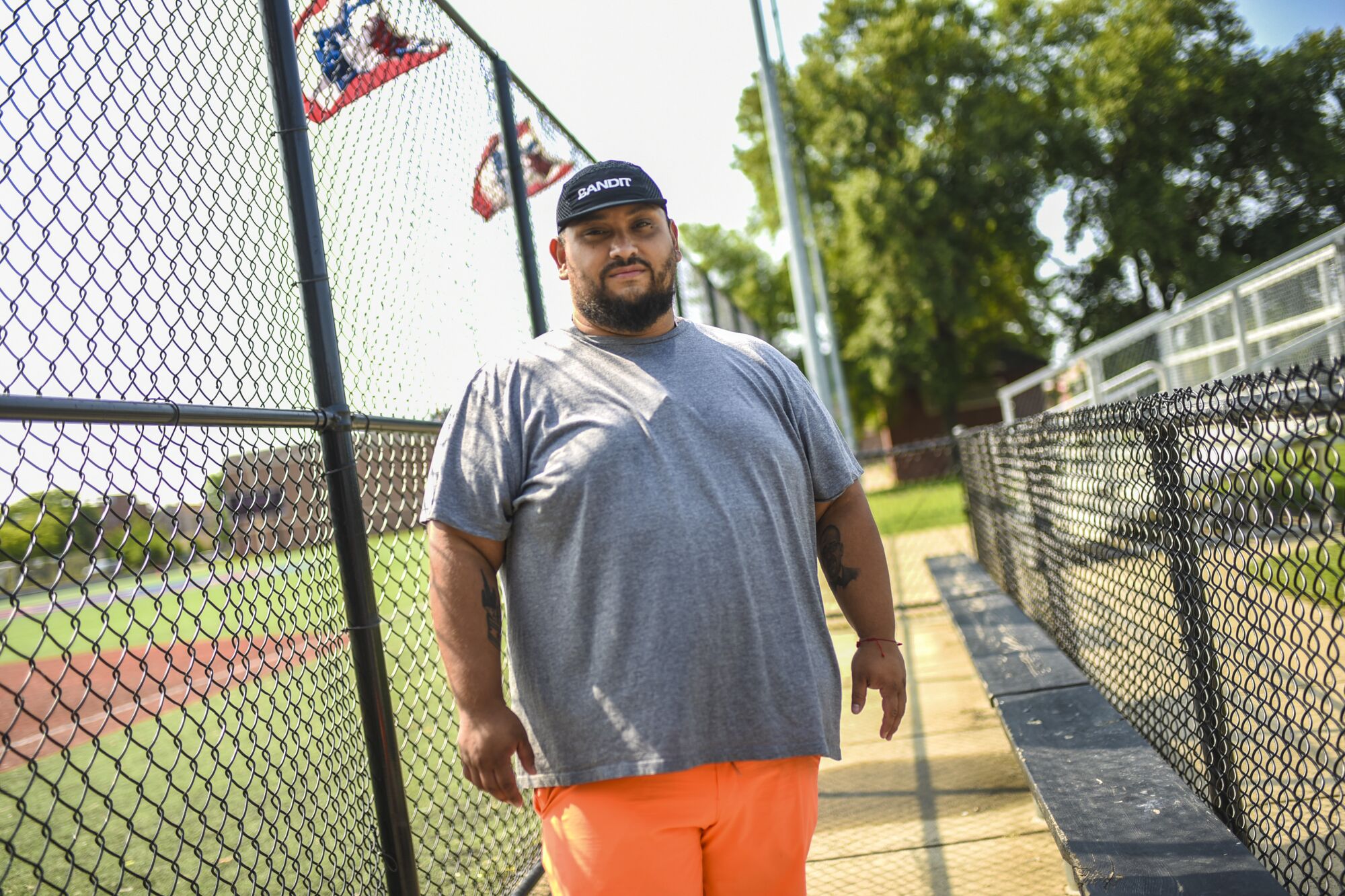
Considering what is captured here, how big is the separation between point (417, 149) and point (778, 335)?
43243 mm

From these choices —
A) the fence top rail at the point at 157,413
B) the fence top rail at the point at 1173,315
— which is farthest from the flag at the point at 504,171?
the fence top rail at the point at 1173,315

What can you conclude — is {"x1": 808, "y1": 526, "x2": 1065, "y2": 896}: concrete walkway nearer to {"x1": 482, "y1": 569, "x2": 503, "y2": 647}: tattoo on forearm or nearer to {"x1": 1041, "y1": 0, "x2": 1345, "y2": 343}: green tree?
{"x1": 482, "y1": 569, "x2": 503, "y2": 647}: tattoo on forearm

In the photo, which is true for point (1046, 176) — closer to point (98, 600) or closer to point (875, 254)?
point (875, 254)

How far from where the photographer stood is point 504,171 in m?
4.62

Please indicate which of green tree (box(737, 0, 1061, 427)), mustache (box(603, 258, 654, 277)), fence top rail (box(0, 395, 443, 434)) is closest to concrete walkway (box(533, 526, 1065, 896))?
fence top rail (box(0, 395, 443, 434))

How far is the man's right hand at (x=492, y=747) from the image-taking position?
2.07m

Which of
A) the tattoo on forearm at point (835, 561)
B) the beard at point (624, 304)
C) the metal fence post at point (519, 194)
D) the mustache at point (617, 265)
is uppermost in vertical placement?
the metal fence post at point (519, 194)

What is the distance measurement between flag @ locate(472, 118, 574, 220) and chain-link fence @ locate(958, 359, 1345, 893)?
2.52 meters

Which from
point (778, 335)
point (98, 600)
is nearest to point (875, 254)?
point (778, 335)

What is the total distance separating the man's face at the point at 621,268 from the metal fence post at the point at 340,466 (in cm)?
75

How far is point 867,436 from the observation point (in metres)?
71.5

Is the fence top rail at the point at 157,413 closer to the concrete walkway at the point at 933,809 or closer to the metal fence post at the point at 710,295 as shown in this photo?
the concrete walkway at the point at 933,809

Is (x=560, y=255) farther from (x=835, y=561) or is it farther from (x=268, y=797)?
(x=268, y=797)

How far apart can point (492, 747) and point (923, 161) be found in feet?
104
